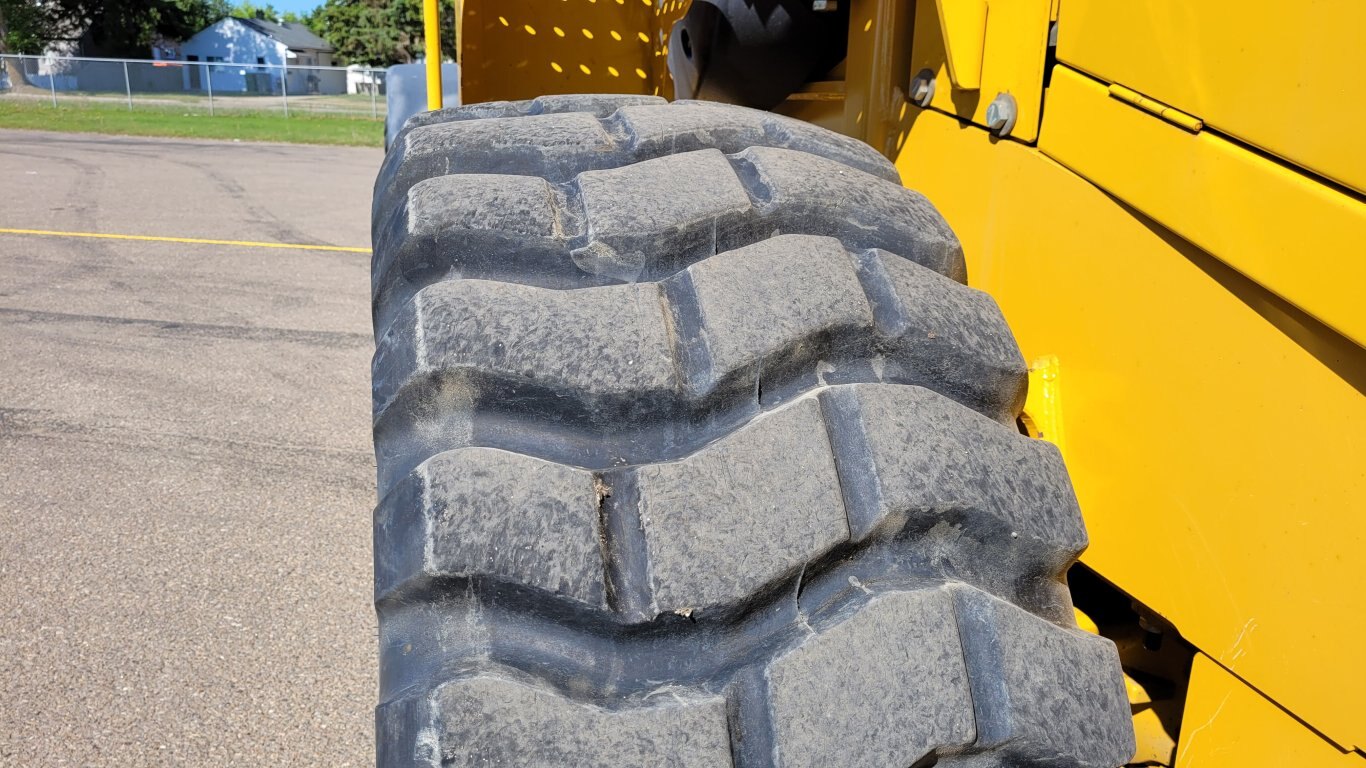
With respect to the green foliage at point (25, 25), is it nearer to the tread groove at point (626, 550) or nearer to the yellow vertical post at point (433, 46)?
the yellow vertical post at point (433, 46)

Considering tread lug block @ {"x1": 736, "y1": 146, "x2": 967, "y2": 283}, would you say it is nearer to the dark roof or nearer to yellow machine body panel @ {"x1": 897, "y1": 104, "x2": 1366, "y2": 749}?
yellow machine body panel @ {"x1": 897, "y1": 104, "x2": 1366, "y2": 749}

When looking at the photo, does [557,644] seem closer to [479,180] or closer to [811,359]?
[811,359]

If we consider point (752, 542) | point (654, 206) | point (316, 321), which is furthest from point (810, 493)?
point (316, 321)

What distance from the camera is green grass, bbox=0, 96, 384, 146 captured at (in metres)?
21.0

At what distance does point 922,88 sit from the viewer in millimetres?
1622

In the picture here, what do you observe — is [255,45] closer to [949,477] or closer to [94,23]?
[94,23]

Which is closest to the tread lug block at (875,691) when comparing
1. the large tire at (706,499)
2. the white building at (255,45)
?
the large tire at (706,499)

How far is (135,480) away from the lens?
3.78 m

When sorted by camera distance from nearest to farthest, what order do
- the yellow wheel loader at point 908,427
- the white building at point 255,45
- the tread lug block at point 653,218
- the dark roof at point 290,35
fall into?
1. the yellow wheel loader at point 908,427
2. the tread lug block at point 653,218
3. the white building at point 255,45
4. the dark roof at point 290,35

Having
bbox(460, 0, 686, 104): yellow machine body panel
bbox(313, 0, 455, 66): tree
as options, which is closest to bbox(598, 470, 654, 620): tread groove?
bbox(460, 0, 686, 104): yellow machine body panel

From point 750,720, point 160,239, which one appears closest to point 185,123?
point 160,239

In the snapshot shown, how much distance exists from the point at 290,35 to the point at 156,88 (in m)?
40.2

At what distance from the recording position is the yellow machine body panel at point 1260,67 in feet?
2.88

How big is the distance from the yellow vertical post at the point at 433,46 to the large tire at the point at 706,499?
1.14m
